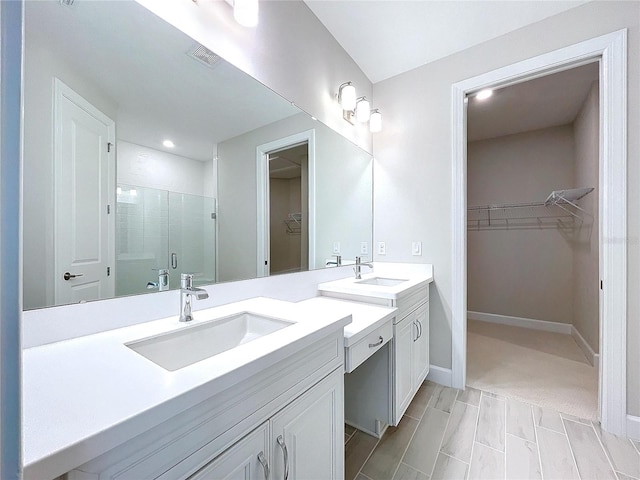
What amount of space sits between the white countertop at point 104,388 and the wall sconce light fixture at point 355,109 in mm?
1717

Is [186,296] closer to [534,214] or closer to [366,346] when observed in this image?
[366,346]

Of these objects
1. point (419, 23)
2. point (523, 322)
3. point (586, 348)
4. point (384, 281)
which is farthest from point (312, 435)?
point (523, 322)

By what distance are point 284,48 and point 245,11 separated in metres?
0.37

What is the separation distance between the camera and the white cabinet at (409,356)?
1.44m

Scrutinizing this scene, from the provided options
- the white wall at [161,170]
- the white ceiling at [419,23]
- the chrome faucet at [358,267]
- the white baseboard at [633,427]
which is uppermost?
the white ceiling at [419,23]

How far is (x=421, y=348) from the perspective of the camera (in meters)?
1.84

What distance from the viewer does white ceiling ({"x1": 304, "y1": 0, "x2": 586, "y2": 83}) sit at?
1644 millimetres

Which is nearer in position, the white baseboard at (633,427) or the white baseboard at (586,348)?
the white baseboard at (633,427)

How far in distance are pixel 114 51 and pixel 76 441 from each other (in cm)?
107

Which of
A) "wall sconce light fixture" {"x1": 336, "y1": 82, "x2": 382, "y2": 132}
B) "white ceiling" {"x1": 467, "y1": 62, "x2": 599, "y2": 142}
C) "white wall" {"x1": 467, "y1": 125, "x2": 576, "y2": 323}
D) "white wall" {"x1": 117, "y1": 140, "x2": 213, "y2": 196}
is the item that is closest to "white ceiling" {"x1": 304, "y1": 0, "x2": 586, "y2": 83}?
"wall sconce light fixture" {"x1": 336, "y1": 82, "x2": 382, "y2": 132}

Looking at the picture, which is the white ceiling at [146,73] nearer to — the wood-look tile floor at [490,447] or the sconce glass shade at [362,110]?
the sconce glass shade at [362,110]

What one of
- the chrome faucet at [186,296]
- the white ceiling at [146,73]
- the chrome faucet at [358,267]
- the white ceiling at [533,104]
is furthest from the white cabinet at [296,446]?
the white ceiling at [533,104]

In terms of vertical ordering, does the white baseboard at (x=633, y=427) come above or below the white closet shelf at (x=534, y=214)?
below

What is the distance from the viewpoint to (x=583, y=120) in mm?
2666
